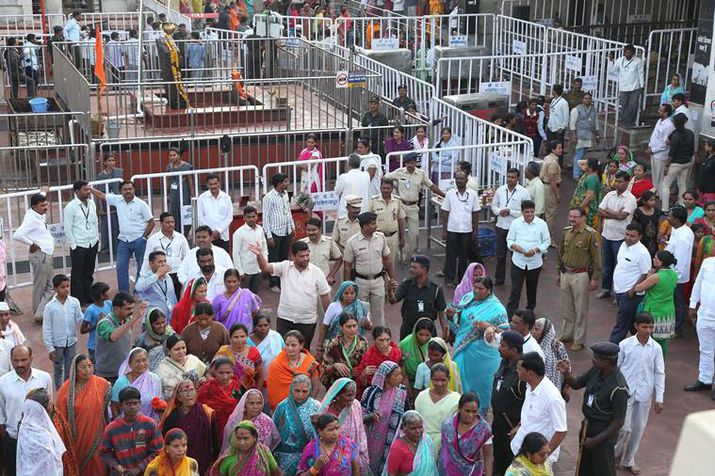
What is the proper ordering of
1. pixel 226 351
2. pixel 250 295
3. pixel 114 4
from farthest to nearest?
pixel 114 4 → pixel 250 295 → pixel 226 351

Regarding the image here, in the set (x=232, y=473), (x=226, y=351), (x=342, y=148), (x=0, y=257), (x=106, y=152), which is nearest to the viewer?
(x=232, y=473)

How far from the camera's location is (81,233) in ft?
35.5

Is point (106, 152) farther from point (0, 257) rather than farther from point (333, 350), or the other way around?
point (333, 350)

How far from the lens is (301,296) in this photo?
8953mm

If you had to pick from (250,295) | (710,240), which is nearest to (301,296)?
(250,295)

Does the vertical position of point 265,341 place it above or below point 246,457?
above

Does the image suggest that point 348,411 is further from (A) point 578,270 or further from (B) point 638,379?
(A) point 578,270

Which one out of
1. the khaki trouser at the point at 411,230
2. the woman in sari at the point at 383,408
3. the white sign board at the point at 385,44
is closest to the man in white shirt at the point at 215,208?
the khaki trouser at the point at 411,230

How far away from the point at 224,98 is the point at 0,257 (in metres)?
9.04

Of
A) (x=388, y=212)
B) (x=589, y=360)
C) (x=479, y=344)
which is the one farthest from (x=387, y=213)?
(x=479, y=344)

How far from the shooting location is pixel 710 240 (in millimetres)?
10414

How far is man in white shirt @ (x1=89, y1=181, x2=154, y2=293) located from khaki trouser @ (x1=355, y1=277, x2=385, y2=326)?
2.66 m

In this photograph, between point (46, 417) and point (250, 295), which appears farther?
point (250, 295)

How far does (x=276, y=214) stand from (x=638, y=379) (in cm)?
490
